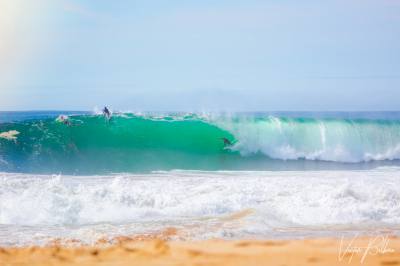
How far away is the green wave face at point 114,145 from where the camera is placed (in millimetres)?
14891

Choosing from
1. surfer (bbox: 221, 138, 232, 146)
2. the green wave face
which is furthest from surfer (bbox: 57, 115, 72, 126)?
surfer (bbox: 221, 138, 232, 146)

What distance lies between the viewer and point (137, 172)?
45.4 ft

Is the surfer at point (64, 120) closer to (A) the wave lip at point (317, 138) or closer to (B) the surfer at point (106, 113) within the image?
(B) the surfer at point (106, 113)

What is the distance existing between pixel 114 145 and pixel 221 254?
1352 cm

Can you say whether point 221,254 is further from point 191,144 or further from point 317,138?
point 317,138

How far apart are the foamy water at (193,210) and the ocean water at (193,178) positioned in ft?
0.06

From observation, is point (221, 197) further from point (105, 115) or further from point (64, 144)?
point (105, 115)

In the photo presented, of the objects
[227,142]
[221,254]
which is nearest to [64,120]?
[227,142]

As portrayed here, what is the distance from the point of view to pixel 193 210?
7.79m

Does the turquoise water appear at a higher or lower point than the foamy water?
higher

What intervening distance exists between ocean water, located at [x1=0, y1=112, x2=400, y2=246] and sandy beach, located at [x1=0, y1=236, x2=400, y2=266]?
140 centimetres

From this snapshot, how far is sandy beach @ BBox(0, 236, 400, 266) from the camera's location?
12.9 feet

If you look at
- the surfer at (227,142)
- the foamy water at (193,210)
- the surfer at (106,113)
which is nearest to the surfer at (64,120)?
the surfer at (106,113)
